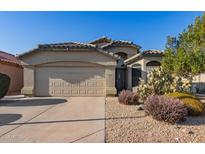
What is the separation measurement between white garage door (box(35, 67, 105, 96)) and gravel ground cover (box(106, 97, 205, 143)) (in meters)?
7.06

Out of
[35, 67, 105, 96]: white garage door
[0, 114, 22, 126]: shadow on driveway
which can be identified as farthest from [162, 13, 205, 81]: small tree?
[0, 114, 22, 126]: shadow on driveway

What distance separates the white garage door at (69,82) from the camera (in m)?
14.8

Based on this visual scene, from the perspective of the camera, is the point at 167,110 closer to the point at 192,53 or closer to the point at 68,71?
the point at 192,53

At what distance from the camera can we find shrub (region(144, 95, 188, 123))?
6.78m

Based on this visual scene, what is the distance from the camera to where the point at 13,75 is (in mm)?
18922

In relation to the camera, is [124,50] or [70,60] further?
[124,50]

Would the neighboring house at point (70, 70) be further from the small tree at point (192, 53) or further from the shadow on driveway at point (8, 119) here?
the shadow on driveway at point (8, 119)

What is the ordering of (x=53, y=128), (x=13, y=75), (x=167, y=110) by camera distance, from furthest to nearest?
(x=13, y=75) < (x=167, y=110) < (x=53, y=128)

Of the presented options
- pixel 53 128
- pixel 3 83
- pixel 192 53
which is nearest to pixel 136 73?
pixel 192 53

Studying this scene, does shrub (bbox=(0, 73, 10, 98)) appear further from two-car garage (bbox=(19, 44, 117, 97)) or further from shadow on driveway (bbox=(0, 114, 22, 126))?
shadow on driveway (bbox=(0, 114, 22, 126))

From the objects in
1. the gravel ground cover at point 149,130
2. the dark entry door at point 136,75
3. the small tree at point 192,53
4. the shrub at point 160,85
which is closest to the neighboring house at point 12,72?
the dark entry door at point 136,75

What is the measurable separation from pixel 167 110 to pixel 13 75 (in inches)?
629
